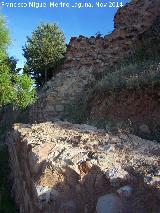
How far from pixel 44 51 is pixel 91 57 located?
5.63m

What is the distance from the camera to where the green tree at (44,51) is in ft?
88.2

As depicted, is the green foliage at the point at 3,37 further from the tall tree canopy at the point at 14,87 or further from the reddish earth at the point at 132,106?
the reddish earth at the point at 132,106

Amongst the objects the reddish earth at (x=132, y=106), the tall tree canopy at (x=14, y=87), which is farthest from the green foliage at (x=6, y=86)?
A: the reddish earth at (x=132, y=106)

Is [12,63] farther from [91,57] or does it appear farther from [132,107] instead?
[132,107]

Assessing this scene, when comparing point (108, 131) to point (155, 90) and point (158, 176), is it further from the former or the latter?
point (155, 90)

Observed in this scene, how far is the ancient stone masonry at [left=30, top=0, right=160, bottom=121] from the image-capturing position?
19.6 metres

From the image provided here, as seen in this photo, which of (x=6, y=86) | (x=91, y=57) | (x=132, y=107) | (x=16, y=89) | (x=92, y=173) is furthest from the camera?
(x=91, y=57)

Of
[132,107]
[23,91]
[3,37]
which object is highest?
[3,37]

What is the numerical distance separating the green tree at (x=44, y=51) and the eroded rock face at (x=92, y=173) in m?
19.6

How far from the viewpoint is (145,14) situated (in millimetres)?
22719

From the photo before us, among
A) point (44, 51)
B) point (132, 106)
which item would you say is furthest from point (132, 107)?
point (44, 51)

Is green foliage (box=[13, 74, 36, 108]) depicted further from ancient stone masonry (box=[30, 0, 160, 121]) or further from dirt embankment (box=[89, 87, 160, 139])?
dirt embankment (box=[89, 87, 160, 139])

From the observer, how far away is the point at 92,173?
5.66 m

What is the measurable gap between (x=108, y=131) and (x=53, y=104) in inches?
443
